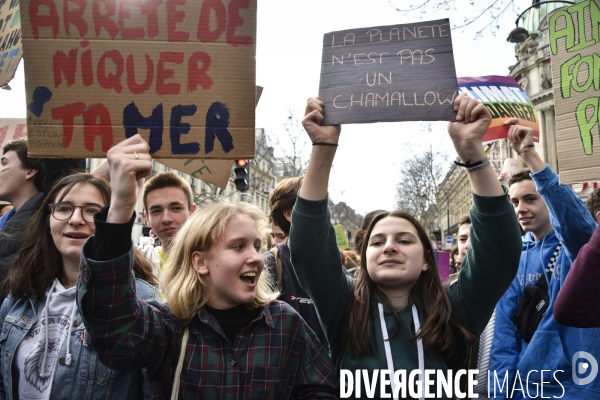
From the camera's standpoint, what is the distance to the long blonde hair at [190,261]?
2.03 metres

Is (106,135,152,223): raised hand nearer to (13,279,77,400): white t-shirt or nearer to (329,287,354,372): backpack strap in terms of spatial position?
(13,279,77,400): white t-shirt

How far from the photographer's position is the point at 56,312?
2.13m

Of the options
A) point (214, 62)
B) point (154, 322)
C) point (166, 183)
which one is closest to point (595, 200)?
point (214, 62)

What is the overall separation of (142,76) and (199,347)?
3.76ft

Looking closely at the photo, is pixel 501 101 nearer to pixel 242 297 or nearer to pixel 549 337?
pixel 549 337

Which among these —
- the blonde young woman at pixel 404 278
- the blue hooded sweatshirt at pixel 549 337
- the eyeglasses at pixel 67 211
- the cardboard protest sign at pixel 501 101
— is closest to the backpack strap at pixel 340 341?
the blonde young woman at pixel 404 278

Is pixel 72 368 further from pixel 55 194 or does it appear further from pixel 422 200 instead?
pixel 422 200

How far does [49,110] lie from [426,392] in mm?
1884

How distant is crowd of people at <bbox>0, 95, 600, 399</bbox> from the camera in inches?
70.7

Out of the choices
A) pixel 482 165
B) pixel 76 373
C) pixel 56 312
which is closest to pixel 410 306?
pixel 482 165

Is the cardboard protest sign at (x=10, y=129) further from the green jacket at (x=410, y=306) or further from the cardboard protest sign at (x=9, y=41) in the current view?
the green jacket at (x=410, y=306)

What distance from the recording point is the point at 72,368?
6.54ft

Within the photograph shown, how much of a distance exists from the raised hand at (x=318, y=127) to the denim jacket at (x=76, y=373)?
121cm

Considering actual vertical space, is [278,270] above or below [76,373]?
above
